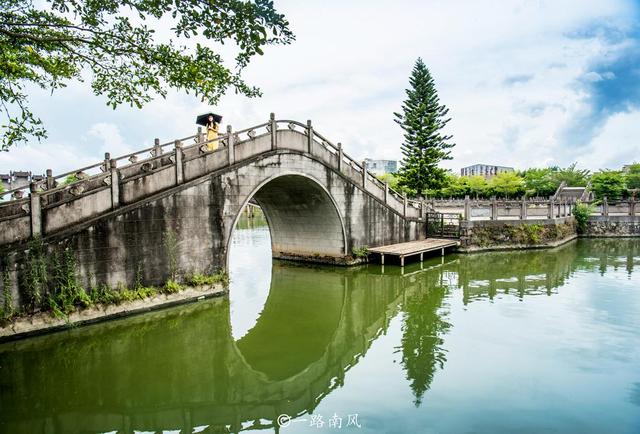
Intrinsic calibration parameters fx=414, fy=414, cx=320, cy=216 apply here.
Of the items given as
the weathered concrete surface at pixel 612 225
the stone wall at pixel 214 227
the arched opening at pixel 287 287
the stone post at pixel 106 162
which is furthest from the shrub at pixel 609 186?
the stone post at pixel 106 162

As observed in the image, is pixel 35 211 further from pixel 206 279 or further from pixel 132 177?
pixel 206 279

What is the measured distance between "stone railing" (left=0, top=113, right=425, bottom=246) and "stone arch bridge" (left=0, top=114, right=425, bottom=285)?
0.02 m

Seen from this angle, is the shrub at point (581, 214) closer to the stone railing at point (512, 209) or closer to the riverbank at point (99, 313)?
the stone railing at point (512, 209)

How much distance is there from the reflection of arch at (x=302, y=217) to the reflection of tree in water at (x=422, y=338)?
494 cm

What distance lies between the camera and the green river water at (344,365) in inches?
229

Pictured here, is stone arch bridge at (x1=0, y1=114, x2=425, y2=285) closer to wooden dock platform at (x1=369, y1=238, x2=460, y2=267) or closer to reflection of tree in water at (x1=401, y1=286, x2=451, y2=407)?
wooden dock platform at (x1=369, y1=238, x2=460, y2=267)

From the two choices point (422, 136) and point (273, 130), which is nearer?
point (273, 130)

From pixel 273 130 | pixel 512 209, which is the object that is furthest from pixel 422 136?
pixel 273 130

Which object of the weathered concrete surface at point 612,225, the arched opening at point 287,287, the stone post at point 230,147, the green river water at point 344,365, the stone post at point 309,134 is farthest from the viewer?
the weathered concrete surface at point 612,225

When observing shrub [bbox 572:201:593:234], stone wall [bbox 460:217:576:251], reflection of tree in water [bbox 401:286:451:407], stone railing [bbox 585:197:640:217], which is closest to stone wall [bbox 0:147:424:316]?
stone wall [bbox 460:217:576:251]

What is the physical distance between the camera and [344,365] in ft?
25.7

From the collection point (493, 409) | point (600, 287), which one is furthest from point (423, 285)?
point (493, 409)

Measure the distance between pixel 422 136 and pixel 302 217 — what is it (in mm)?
16096

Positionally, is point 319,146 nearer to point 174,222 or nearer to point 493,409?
point 174,222
